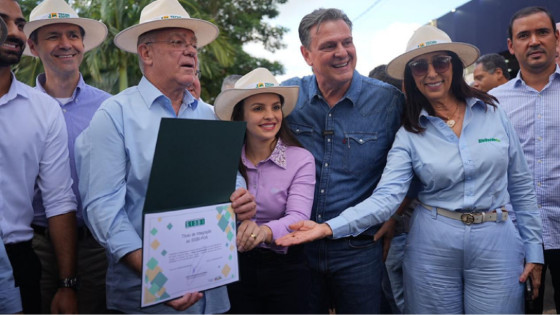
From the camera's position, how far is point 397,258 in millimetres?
3746

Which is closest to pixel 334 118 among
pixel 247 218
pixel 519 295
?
pixel 247 218

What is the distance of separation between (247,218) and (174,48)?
3.26ft

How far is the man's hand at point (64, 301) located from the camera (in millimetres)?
2402

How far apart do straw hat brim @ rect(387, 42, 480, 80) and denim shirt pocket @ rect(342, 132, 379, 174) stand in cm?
55

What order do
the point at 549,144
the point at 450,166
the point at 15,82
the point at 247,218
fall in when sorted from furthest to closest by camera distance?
the point at 549,144
the point at 450,166
the point at 15,82
the point at 247,218

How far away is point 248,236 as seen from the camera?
210cm

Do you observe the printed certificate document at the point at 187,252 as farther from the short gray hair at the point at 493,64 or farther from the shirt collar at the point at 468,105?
the short gray hair at the point at 493,64

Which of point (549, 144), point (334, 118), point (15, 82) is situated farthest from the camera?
point (549, 144)

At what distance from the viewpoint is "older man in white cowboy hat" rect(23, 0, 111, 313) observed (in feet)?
9.04

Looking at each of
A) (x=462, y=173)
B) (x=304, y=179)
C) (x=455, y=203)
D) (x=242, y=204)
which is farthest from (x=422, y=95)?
(x=242, y=204)

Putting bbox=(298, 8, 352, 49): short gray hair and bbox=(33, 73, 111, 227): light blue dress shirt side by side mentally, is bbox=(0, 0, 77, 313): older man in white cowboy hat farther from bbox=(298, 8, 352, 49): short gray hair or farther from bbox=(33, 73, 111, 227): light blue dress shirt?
bbox=(298, 8, 352, 49): short gray hair

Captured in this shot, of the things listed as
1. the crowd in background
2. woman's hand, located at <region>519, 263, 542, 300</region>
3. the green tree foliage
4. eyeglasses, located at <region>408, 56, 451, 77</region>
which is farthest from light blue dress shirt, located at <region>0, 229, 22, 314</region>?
the green tree foliage

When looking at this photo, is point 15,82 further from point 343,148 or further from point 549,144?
point 549,144

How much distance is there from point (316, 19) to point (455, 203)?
1.42m
